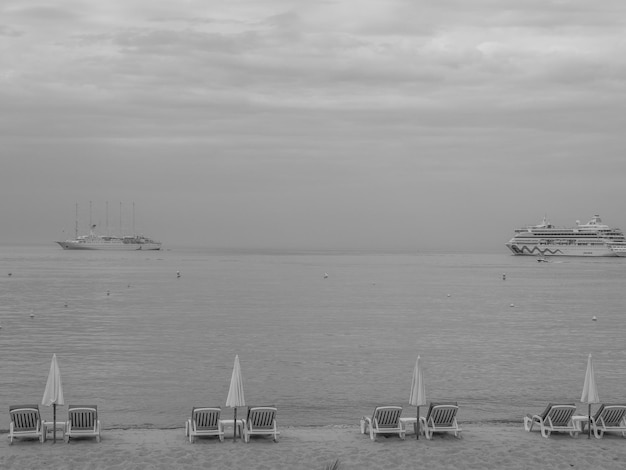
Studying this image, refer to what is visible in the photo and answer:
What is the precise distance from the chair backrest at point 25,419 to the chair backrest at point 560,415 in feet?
36.2

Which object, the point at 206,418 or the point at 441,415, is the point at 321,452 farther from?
the point at 441,415

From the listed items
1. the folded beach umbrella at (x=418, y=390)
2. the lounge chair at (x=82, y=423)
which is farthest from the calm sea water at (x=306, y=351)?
the folded beach umbrella at (x=418, y=390)

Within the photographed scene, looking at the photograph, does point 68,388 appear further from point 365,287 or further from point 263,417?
point 365,287

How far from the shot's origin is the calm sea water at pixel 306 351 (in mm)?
24281

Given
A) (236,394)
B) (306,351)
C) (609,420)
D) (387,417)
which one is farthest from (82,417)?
(306,351)

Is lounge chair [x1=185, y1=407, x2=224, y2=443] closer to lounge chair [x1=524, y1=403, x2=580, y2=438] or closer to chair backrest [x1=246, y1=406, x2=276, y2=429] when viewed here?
chair backrest [x1=246, y1=406, x2=276, y2=429]

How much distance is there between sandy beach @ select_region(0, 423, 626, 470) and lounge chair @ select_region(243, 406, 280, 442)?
220 millimetres

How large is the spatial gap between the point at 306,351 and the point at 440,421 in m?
17.8

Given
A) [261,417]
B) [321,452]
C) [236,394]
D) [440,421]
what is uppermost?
[236,394]

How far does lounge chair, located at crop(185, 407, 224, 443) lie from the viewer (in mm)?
17000

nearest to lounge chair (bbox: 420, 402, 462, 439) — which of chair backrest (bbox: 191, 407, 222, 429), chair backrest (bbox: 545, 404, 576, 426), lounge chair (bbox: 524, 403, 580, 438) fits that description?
lounge chair (bbox: 524, 403, 580, 438)

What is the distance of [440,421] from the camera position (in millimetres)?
17656

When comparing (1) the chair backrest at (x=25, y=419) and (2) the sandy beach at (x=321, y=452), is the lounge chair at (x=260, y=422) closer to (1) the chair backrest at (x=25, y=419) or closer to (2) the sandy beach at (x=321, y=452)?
(2) the sandy beach at (x=321, y=452)

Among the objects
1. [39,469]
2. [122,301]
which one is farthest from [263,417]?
[122,301]
